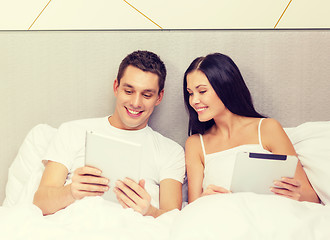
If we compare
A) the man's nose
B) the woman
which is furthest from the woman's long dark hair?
the man's nose

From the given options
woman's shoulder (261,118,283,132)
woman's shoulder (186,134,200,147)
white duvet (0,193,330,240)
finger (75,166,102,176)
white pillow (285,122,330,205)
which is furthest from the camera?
woman's shoulder (186,134,200,147)

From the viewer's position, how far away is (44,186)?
1061mm

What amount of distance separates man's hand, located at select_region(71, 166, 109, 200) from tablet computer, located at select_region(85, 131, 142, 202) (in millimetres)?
15

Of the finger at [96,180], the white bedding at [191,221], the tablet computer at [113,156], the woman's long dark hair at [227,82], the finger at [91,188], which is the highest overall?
the woman's long dark hair at [227,82]

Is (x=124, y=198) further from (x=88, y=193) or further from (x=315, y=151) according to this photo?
(x=315, y=151)

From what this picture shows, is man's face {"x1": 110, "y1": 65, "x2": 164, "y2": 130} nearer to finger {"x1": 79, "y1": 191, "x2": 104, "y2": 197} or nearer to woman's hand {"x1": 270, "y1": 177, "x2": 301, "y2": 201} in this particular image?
finger {"x1": 79, "y1": 191, "x2": 104, "y2": 197}

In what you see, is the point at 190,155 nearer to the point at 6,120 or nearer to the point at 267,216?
the point at 267,216

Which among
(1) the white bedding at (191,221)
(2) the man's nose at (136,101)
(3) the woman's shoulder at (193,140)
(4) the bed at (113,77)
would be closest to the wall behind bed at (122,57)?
(4) the bed at (113,77)

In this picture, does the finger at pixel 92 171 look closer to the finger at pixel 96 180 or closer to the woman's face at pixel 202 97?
the finger at pixel 96 180

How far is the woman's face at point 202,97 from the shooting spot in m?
1.16

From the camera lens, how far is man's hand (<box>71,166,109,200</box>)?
0.88 meters

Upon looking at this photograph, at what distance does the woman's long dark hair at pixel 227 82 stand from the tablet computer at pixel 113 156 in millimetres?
485
